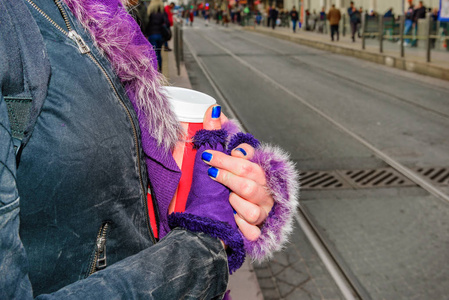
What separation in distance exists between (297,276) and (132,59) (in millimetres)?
2539

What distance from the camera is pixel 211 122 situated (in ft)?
4.00

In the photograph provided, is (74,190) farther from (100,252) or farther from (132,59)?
(132,59)

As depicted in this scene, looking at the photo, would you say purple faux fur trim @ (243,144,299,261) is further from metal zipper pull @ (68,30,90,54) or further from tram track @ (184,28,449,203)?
tram track @ (184,28,449,203)

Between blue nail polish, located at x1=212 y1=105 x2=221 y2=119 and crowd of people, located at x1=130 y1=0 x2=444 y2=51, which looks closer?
blue nail polish, located at x1=212 y1=105 x2=221 y2=119

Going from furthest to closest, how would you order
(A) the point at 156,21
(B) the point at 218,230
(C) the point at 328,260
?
1. (A) the point at 156,21
2. (C) the point at 328,260
3. (B) the point at 218,230

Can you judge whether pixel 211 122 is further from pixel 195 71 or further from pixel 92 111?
pixel 195 71

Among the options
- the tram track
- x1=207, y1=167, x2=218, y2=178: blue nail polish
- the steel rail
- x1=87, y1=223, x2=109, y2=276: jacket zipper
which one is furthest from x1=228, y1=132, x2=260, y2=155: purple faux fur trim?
the tram track

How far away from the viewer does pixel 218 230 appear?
103cm

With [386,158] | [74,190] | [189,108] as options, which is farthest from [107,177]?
[386,158]

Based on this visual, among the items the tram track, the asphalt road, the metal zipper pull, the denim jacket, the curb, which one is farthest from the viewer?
the curb

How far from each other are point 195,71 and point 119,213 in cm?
1265

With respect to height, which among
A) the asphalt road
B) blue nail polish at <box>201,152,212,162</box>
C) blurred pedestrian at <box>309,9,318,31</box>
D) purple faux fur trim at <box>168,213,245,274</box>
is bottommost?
the asphalt road

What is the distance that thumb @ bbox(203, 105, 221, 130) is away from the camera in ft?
4.00

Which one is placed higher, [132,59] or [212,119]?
[132,59]
